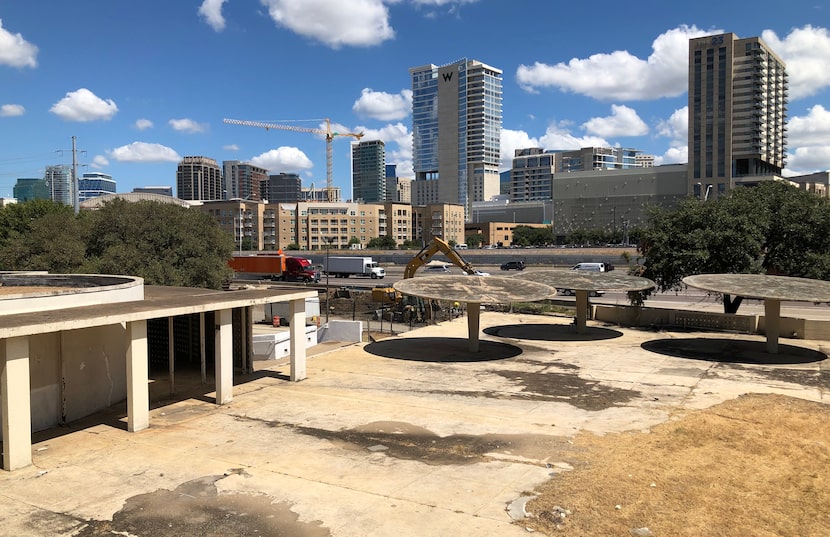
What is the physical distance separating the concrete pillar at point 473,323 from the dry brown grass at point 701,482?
13.1 meters

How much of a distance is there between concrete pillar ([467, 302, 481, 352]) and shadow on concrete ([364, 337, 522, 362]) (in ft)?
1.54

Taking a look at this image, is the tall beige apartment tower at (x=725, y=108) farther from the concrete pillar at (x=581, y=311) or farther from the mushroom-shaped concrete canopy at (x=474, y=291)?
the mushroom-shaped concrete canopy at (x=474, y=291)

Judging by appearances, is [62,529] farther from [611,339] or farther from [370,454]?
[611,339]

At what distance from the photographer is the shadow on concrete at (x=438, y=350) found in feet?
98.4

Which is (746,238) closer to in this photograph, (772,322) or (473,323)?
(772,322)

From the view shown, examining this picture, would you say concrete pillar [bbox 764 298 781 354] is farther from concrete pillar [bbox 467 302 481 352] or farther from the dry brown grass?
concrete pillar [bbox 467 302 481 352]

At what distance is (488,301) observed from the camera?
1125 inches

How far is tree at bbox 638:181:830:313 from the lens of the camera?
120ft

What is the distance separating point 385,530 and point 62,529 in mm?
5986

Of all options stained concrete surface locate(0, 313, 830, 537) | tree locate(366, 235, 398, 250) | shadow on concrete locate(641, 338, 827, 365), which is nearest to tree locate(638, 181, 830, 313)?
shadow on concrete locate(641, 338, 827, 365)

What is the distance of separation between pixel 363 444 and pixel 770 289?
2273 centimetres

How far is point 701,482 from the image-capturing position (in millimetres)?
13461

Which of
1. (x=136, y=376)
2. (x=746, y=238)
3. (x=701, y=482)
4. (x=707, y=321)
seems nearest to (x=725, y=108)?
(x=746, y=238)

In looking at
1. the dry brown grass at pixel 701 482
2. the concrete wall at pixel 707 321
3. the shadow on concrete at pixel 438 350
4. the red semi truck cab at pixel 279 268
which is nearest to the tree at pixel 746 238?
the concrete wall at pixel 707 321
